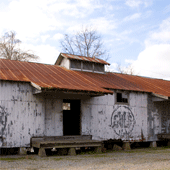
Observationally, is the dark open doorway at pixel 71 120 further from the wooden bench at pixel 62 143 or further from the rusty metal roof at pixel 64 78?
the wooden bench at pixel 62 143

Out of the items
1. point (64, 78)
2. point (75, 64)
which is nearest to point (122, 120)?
point (64, 78)

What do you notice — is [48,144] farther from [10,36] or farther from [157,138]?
[10,36]

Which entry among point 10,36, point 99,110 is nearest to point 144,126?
point 99,110

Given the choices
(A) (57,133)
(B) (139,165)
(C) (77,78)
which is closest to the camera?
(B) (139,165)

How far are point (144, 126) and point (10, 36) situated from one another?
2290cm

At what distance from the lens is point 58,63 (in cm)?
1897

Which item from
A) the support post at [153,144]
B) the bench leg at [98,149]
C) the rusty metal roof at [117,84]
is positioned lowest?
the support post at [153,144]

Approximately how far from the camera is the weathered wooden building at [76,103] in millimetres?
11953

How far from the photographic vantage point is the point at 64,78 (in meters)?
14.4

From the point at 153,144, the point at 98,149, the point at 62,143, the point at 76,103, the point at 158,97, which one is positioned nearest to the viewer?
the point at 62,143

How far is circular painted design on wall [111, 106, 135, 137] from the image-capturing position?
1509cm

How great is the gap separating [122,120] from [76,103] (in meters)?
4.09

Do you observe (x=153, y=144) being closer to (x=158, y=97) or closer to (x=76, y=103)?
(x=158, y=97)

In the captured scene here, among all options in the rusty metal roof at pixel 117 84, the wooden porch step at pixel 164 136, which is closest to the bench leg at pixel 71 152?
the rusty metal roof at pixel 117 84
